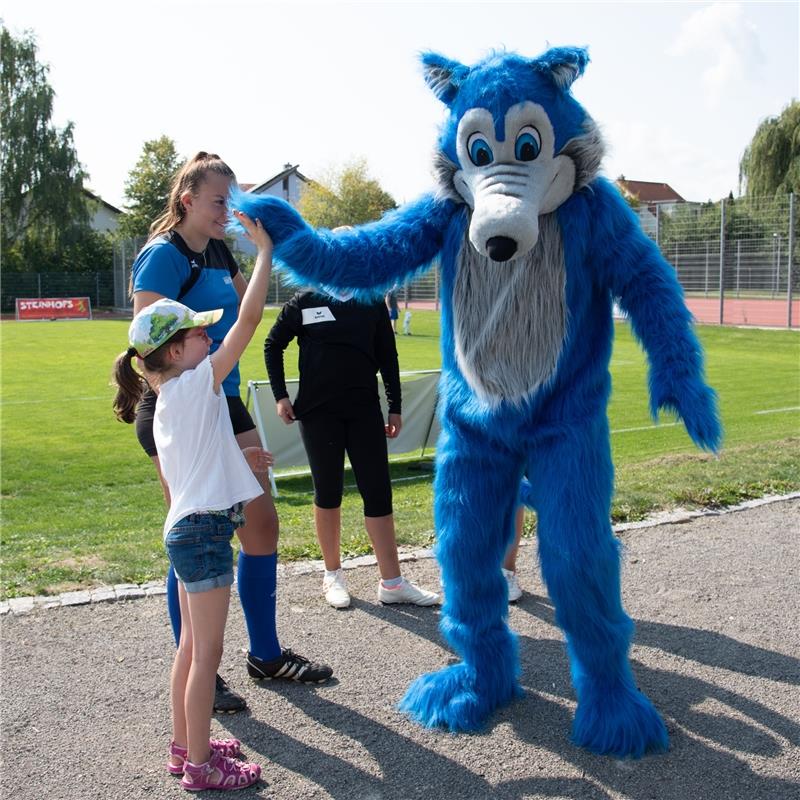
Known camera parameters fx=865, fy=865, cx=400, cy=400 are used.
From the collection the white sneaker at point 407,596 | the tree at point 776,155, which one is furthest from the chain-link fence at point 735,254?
the white sneaker at point 407,596

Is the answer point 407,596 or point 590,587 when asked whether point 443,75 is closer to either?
point 590,587

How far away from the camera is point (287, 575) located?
4949mm

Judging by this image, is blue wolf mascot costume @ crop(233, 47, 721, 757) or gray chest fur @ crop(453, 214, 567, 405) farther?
gray chest fur @ crop(453, 214, 567, 405)

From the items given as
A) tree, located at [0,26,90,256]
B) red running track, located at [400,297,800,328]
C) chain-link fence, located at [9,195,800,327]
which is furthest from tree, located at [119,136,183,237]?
red running track, located at [400,297,800,328]

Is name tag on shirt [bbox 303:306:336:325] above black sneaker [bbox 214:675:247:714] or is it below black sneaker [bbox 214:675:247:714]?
above

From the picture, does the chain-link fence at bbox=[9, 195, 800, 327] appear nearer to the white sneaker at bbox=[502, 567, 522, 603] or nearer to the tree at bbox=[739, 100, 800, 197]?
the tree at bbox=[739, 100, 800, 197]

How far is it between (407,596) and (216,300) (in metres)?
1.92

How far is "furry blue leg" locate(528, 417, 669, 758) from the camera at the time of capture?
124 inches

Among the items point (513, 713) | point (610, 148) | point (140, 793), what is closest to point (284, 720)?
point (140, 793)

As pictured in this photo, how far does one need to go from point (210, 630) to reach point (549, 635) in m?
1.95

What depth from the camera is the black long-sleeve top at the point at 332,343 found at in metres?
4.59

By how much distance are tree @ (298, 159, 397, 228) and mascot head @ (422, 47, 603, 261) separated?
151 ft

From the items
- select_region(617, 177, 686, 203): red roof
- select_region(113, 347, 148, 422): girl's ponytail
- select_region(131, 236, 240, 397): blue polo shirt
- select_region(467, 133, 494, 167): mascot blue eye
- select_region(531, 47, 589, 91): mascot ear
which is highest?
select_region(617, 177, 686, 203): red roof

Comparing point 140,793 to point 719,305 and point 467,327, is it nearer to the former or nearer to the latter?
point 467,327
